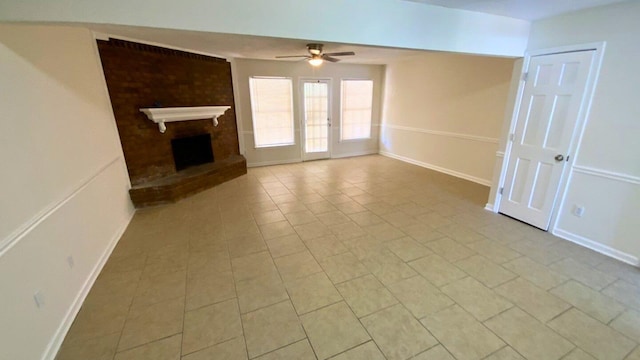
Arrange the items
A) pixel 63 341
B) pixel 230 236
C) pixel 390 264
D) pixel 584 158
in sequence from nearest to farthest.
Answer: pixel 63 341
pixel 390 264
pixel 584 158
pixel 230 236

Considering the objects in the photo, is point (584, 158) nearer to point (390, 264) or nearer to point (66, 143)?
point (390, 264)

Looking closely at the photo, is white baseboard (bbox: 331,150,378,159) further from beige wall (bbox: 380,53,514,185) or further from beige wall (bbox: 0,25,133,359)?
beige wall (bbox: 0,25,133,359)

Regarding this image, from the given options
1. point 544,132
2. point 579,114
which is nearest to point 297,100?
point 544,132


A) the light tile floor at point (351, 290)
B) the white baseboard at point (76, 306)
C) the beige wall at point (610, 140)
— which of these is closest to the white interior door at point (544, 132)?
the beige wall at point (610, 140)

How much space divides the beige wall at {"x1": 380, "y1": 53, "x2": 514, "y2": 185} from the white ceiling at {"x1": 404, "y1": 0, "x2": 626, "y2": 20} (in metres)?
1.56

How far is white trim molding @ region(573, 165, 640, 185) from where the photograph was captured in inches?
103

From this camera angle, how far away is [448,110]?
17.7ft

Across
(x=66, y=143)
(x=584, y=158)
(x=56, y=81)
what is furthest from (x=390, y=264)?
(x=56, y=81)

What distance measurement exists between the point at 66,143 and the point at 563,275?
4.63m

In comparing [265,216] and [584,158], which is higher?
[584,158]

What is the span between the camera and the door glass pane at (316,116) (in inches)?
250

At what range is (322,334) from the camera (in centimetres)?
188

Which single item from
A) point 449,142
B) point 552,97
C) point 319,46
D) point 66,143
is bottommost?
point 449,142

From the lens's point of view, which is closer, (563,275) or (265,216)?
(563,275)
